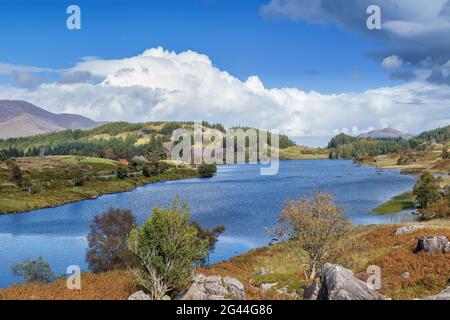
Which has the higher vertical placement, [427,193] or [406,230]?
[427,193]

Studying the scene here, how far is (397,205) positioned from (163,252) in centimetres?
10832

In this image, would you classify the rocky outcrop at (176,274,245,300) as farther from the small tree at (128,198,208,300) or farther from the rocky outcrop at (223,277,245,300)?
the small tree at (128,198,208,300)

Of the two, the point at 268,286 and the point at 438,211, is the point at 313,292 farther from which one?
the point at 438,211

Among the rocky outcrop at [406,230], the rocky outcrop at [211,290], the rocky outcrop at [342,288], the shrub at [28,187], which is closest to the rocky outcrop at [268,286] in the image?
the rocky outcrop at [211,290]

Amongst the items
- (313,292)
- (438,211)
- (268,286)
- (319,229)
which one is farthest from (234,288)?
(438,211)

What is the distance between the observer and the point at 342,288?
20812 millimetres

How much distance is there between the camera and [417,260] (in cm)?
3866

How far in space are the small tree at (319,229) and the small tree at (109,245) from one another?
2946 centimetres

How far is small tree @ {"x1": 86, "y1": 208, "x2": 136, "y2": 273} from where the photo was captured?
206ft

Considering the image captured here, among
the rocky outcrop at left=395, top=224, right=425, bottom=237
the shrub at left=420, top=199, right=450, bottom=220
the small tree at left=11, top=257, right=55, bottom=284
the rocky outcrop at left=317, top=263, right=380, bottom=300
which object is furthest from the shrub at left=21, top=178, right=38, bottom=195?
the rocky outcrop at left=317, top=263, right=380, bottom=300

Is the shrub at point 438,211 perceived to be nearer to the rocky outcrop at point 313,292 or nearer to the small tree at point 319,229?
the small tree at point 319,229

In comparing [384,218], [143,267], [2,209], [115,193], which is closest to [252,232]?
[384,218]

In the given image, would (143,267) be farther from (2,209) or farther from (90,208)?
(2,209)

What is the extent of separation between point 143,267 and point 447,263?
2499cm
